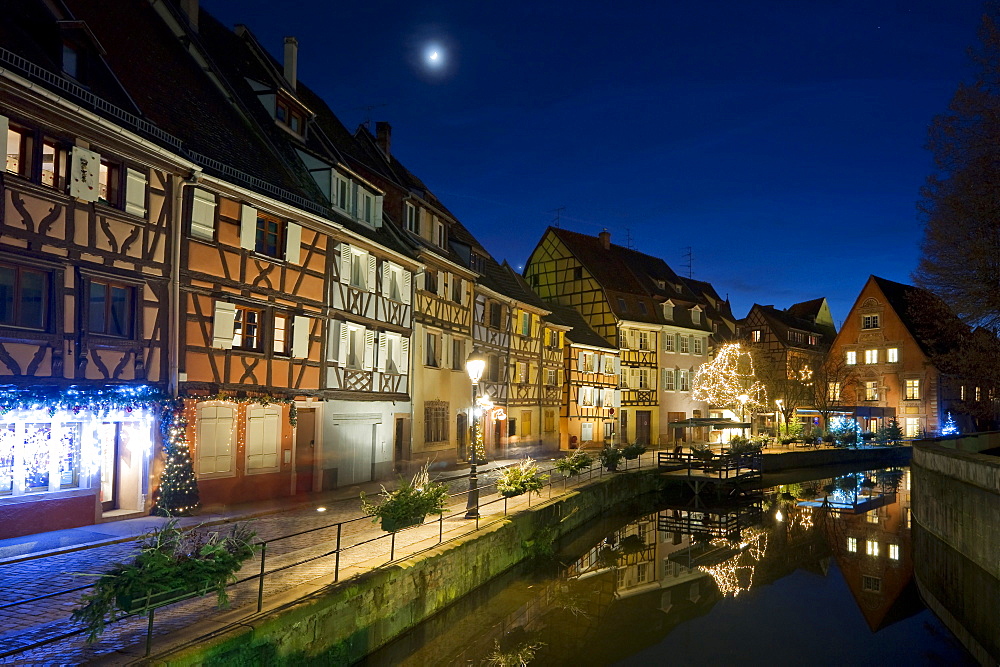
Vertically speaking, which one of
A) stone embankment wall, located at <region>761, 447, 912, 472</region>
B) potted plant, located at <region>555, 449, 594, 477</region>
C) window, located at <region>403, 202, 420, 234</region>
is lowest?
stone embankment wall, located at <region>761, 447, 912, 472</region>

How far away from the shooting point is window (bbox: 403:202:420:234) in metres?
28.7

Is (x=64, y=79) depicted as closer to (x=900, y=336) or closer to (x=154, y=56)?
(x=154, y=56)

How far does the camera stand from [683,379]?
52.6 m

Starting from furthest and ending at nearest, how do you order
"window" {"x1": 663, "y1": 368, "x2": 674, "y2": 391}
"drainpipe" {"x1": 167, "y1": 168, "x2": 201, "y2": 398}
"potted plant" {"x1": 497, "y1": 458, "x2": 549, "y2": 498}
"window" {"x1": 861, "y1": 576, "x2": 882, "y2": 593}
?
"window" {"x1": 663, "y1": 368, "x2": 674, "y2": 391} → "potted plant" {"x1": 497, "y1": 458, "x2": 549, "y2": 498} → "window" {"x1": 861, "y1": 576, "x2": 882, "y2": 593} → "drainpipe" {"x1": 167, "y1": 168, "x2": 201, "y2": 398}

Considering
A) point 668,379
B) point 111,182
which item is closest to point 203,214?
point 111,182

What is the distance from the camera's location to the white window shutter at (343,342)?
23266 millimetres

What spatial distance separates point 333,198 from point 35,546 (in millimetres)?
13511

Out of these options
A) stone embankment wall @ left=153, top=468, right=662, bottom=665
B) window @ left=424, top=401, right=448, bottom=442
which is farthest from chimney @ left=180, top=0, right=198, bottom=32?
stone embankment wall @ left=153, top=468, right=662, bottom=665

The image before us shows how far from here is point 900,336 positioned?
196ft

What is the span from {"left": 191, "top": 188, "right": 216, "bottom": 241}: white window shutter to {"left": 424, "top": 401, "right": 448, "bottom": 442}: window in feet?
41.5

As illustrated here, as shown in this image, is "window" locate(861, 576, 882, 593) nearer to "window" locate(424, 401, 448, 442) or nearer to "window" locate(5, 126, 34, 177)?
"window" locate(424, 401, 448, 442)

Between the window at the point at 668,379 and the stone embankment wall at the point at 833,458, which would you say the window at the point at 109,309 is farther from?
the window at the point at 668,379

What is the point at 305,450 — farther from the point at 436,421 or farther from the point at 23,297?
the point at 23,297

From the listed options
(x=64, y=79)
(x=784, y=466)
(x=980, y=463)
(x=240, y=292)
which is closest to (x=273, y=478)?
(x=240, y=292)
